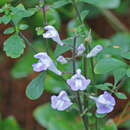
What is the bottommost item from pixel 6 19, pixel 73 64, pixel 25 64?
pixel 25 64

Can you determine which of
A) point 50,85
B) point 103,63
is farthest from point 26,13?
point 50,85

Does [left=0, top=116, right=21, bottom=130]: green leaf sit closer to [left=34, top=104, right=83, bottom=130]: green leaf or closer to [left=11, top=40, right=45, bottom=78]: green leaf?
[left=34, top=104, right=83, bottom=130]: green leaf

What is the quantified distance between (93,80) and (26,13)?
0.30 meters

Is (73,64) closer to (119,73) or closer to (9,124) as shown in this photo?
(119,73)

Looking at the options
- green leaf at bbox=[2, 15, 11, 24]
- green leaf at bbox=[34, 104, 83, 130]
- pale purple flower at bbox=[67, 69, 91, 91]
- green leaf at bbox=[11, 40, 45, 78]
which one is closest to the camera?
pale purple flower at bbox=[67, 69, 91, 91]

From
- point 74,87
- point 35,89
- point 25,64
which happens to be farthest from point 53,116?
point 74,87

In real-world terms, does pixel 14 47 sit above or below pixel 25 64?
above

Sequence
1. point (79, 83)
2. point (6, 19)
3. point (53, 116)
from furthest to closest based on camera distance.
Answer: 1. point (53, 116)
2. point (6, 19)
3. point (79, 83)

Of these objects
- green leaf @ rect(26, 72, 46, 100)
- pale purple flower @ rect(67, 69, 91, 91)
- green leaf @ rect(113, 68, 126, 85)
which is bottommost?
green leaf @ rect(113, 68, 126, 85)

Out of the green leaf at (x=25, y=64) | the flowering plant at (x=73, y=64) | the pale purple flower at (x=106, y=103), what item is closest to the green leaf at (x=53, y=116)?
the green leaf at (x=25, y=64)

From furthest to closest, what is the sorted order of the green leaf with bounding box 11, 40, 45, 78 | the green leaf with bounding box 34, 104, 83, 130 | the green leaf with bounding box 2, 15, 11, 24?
the green leaf with bounding box 11, 40, 45, 78 → the green leaf with bounding box 34, 104, 83, 130 → the green leaf with bounding box 2, 15, 11, 24

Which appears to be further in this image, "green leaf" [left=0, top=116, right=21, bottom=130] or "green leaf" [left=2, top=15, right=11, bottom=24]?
"green leaf" [left=0, top=116, right=21, bottom=130]

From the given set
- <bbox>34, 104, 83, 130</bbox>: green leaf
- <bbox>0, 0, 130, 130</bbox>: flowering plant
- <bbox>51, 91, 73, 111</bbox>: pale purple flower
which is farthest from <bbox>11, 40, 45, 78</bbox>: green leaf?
<bbox>51, 91, 73, 111</bbox>: pale purple flower

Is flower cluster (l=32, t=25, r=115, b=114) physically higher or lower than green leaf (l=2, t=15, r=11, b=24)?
lower
